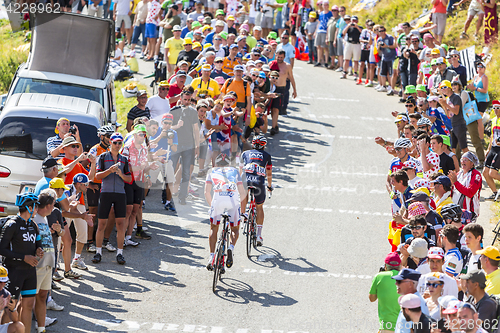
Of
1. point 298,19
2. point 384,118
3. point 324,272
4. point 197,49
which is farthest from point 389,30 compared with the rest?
point 324,272

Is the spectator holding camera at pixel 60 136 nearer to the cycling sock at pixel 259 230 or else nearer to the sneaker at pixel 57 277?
the sneaker at pixel 57 277

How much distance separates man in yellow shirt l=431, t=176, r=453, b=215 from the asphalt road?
1704 mm

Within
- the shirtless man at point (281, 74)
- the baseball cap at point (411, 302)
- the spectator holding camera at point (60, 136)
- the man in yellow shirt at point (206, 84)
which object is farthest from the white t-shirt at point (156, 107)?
the baseball cap at point (411, 302)

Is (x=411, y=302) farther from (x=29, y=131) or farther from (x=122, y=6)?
(x=122, y=6)

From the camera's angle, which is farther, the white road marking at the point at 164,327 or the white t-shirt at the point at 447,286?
the white road marking at the point at 164,327

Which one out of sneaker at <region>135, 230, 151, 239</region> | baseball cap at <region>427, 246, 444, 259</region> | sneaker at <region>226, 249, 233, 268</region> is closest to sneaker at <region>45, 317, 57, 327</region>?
sneaker at <region>226, 249, 233, 268</region>

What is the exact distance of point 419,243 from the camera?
23.4 ft

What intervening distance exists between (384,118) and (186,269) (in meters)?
11.4

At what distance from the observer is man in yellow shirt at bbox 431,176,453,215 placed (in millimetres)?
9117

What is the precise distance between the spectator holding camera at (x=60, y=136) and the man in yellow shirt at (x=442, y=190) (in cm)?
578

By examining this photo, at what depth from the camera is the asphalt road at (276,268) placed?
26.8ft

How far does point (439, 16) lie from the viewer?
21.8 metres

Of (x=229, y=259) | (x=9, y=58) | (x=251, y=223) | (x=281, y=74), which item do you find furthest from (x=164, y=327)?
(x=9, y=58)

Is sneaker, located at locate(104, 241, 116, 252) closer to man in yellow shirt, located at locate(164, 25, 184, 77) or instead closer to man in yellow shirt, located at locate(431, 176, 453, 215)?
man in yellow shirt, located at locate(431, 176, 453, 215)
